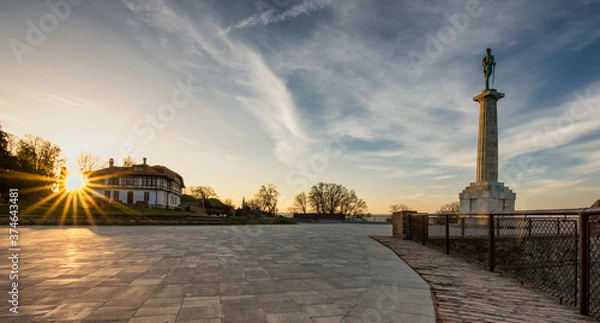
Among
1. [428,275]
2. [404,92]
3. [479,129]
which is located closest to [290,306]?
[428,275]

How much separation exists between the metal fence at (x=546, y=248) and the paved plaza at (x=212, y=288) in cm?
209

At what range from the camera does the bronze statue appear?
23641 mm

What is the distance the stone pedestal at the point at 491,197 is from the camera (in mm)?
22203

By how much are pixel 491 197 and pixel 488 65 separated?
9.83 meters

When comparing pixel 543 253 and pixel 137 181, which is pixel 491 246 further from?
pixel 137 181

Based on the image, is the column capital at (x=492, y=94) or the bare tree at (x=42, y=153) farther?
the bare tree at (x=42, y=153)

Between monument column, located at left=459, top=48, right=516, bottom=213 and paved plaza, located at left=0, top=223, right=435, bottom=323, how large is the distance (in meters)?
18.3

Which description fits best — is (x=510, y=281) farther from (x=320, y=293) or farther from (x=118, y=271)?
(x=118, y=271)

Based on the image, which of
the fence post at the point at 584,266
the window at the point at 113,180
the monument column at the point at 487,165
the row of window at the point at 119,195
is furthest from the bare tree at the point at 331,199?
the fence post at the point at 584,266

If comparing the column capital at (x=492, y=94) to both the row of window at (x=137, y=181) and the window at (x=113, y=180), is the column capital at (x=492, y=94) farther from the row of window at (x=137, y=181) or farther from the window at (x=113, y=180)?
the window at (x=113, y=180)

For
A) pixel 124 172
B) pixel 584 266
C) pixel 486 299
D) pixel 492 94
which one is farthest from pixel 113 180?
pixel 584 266

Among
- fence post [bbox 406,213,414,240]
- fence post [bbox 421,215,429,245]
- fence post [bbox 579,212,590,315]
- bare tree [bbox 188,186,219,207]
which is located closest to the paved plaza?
fence post [bbox 579,212,590,315]

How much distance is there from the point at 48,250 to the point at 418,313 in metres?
9.38

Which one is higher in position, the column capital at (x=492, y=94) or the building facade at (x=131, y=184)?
the column capital at (x=492, y=94)
